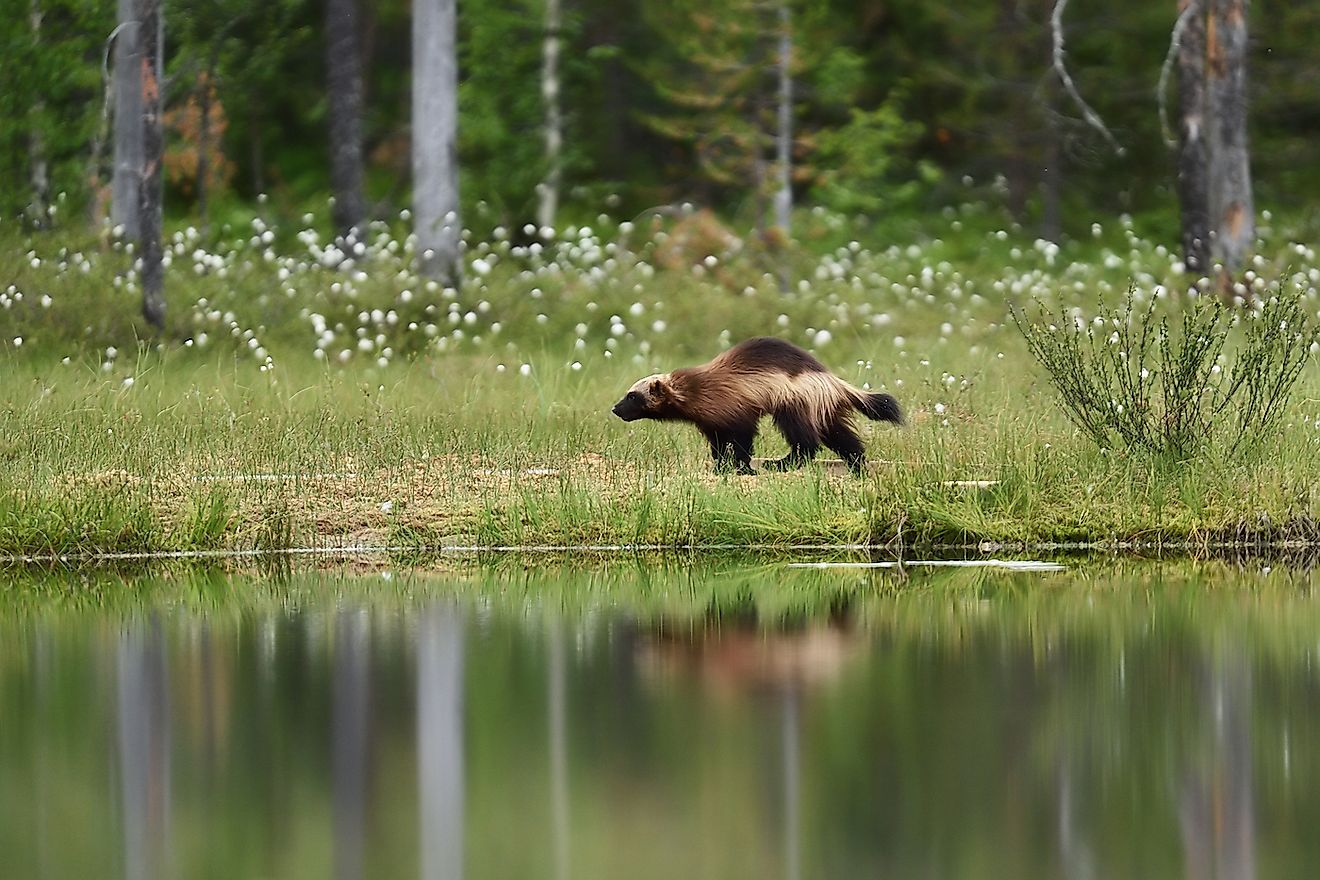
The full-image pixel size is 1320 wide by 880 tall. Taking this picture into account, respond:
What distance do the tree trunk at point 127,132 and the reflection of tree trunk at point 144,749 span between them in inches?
456

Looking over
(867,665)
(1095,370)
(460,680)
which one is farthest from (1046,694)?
(1095,370)

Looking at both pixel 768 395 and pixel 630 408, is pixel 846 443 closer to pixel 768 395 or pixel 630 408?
pixel 768 395

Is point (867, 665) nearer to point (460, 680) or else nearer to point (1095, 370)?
point (460, 680)

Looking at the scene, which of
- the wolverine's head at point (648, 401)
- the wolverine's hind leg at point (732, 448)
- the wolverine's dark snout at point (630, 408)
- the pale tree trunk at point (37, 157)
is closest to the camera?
the wolverine's hind leg at point (732, 448)

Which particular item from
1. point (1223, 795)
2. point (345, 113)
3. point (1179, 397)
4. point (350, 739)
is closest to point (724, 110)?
point (345, 113)

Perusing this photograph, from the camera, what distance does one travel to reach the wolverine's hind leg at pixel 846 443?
13.2m

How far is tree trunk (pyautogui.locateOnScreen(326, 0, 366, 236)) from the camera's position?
76.2 ft

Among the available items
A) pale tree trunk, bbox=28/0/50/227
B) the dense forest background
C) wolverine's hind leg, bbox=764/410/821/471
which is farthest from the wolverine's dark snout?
the dense forest background

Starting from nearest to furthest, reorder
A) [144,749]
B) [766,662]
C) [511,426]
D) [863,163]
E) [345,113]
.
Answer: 1. [144,749]
2. [766,662]
3. [511,426]
4. [345,113]
5. [863,163]

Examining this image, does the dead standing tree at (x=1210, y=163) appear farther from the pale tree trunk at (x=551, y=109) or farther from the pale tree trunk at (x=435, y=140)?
the pale tree trunk at (x=551, y=109)

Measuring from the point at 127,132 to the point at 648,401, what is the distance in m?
11.1

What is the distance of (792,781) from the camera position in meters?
6.79

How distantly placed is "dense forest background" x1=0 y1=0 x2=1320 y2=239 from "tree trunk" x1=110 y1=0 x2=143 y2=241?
121cm

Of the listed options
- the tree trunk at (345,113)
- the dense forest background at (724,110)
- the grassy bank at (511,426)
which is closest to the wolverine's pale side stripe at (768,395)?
the grassy bank at (511,426)
